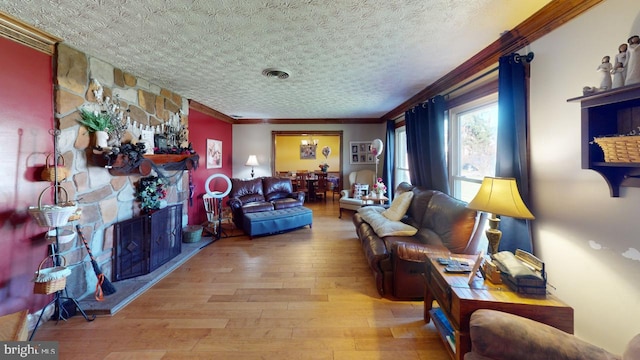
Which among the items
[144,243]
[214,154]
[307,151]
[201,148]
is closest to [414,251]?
[144,243]

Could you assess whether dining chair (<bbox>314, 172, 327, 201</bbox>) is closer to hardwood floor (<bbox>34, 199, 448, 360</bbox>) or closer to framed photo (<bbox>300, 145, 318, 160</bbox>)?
framed photo (<bbox>300, 145, 318, 160</bbox>)

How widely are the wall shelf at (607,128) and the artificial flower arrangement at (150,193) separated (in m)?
3.84

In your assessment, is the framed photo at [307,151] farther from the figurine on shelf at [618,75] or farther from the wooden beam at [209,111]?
the figurine on shelf at [618,75]

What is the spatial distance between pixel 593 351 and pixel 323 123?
19.3 feet

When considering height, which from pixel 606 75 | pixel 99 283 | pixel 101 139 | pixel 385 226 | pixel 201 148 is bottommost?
pixel 99 283

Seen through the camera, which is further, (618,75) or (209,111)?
(209,111)

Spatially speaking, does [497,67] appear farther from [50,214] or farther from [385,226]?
[50,214]

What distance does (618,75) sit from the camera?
1.17 m

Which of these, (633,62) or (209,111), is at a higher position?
(209,111)

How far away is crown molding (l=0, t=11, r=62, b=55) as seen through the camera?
1.69 metres

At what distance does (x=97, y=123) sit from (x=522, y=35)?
3.80 metres

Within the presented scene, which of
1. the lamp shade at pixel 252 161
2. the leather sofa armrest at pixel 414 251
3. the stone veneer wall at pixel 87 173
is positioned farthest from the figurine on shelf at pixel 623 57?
the lamp shade at pixel 252 161

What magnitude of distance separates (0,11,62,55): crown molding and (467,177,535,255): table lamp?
3501 mm

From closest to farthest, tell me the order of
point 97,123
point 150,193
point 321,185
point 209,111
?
point 97,123
point 150,193
point 209,111
point 321,185
